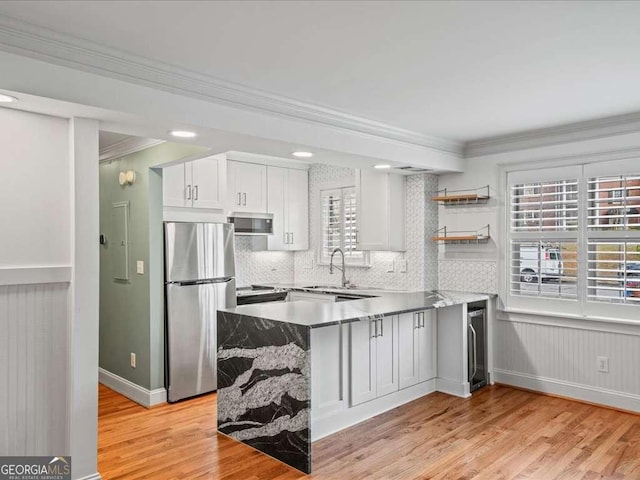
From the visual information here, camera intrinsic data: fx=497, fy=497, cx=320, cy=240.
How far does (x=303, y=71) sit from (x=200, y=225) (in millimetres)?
2181

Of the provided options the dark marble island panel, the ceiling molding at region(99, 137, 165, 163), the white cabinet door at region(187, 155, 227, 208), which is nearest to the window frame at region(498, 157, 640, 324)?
the dark marble island panel

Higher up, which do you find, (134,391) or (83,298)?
(83,298)

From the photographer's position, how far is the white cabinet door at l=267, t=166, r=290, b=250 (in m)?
5.97

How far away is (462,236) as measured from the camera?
503 cm

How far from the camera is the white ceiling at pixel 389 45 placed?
7.02 feet

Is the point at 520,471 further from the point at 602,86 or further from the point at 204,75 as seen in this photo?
the point at 204,75

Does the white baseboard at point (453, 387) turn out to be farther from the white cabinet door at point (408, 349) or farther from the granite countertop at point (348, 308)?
the granite countertop at point (348, 308)

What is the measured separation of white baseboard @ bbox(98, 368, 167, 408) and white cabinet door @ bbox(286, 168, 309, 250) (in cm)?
243

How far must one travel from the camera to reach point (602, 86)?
3.24 metres

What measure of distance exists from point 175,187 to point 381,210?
2123 mm

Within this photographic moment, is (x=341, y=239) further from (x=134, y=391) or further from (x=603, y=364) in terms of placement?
(x=603, y=364)

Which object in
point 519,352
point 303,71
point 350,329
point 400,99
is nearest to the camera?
point 303,71

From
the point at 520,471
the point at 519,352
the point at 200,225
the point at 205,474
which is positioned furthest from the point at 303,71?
the point at 519,352

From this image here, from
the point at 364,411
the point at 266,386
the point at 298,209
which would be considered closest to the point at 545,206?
the point at 364,411
